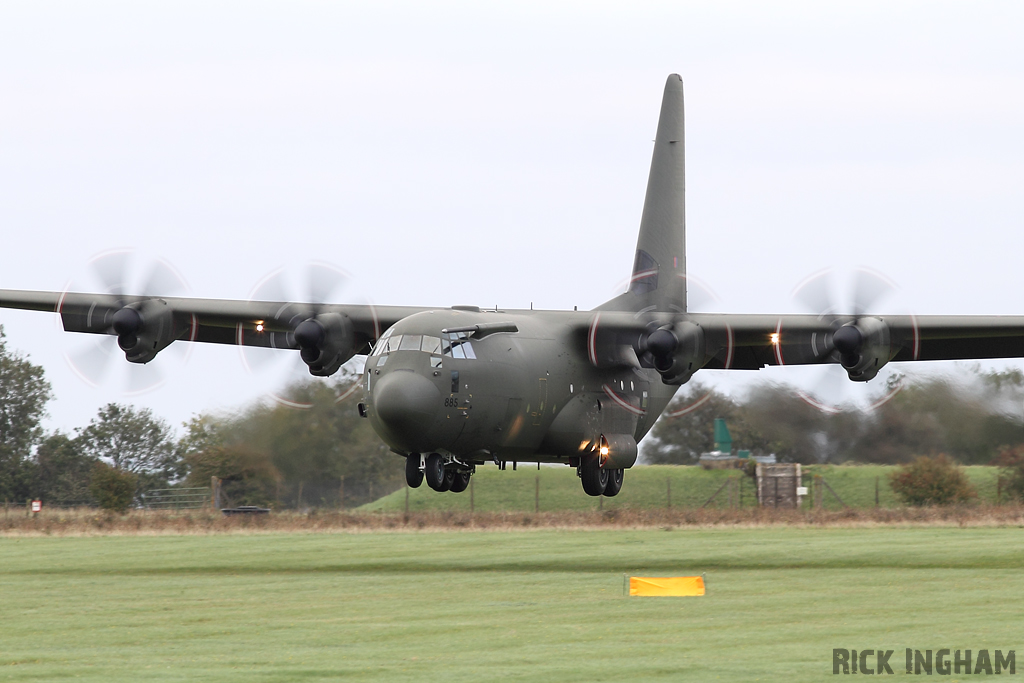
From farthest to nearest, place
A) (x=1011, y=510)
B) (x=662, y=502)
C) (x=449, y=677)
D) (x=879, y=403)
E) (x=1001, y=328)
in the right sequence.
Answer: (x=662, y=502), (x=1011, y=510), (x=879, y=403), (x=1001, y=328), (x=449, y=677)

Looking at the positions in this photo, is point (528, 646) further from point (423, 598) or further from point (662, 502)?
point (662, 502)

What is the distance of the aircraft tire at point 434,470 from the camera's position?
27297 millimetres

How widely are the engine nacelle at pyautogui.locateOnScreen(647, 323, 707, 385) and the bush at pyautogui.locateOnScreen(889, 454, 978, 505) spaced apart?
22.3 m

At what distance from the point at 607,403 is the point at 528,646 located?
777cm

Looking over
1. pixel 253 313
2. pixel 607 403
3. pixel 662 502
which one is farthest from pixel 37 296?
pixel 662 502

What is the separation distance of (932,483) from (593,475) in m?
24.2

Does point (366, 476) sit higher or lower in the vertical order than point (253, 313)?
lower

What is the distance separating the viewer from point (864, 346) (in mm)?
29031

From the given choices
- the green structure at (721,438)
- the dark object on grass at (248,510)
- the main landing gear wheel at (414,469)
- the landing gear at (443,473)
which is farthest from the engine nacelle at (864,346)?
the green structure at (721,438)

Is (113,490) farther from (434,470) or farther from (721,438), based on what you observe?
(434,470)

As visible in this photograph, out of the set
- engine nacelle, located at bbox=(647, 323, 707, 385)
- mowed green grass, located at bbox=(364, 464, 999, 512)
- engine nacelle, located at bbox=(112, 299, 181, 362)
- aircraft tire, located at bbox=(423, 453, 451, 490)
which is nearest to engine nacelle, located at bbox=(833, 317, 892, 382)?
engine nacelle, located at bbox=(647, 323, 707, 385)

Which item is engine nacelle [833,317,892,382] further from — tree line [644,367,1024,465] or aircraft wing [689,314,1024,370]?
tree line [644,367,1024,465]

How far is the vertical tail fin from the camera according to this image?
3634 centimetres

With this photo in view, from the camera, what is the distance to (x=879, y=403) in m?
47.1
